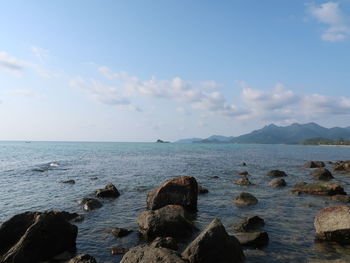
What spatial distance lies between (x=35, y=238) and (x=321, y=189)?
78.1 feet

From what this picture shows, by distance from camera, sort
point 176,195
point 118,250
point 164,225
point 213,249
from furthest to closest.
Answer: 1. point 176,195
2. point 164,225
3. point 118,250
4. point 213,249

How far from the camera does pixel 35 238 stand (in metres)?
12.5

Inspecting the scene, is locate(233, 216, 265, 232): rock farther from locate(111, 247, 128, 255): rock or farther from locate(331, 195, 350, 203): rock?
locate(331, 195, 350, 203): rock

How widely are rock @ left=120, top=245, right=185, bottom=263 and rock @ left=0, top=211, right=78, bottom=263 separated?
181 inches

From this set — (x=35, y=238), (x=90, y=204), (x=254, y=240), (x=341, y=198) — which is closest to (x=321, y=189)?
(x=341, y=198)

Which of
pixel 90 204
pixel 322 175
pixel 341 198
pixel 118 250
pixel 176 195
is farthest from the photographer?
pixel 322 175

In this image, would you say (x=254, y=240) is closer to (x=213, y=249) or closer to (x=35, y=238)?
(x=213, y=249)

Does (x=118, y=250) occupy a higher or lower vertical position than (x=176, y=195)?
lower

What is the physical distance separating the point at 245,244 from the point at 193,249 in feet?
11.5

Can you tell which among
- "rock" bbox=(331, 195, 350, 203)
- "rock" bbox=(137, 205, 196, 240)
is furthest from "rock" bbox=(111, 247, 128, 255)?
"rock" bbox=(331, 195, 350, 203)

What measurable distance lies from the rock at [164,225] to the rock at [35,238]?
373 cm

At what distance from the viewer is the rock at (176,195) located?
20047mm

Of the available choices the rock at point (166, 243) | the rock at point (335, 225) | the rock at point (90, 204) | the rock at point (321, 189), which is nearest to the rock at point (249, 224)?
the rock at point (335, 225)

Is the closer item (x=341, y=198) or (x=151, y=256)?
(x=151, y=256)
